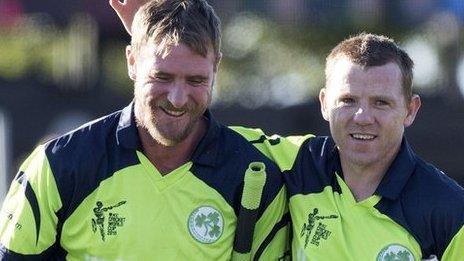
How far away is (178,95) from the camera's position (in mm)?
2652

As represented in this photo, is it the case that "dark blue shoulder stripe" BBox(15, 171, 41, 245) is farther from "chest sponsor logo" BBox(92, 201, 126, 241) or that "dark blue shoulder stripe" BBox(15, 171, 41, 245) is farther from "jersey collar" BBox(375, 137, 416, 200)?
"jersey collar" BBox(375, 137, 416, 200)

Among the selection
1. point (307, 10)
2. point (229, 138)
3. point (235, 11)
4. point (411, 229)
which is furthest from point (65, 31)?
point (411, 229)

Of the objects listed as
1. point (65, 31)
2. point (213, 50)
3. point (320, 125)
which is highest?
point (213, 50)

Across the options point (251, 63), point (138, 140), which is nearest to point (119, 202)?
point (138, 140)

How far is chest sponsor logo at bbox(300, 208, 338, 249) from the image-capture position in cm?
278

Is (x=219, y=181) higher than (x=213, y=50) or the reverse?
the reverse

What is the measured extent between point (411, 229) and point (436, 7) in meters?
2.58

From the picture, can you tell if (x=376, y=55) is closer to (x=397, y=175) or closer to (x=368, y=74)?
(x=368, y=74)

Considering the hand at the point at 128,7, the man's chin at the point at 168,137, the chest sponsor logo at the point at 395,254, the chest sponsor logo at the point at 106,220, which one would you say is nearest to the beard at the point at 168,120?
the man's chin at the point at 168,137

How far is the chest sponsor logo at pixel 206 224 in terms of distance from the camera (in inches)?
109

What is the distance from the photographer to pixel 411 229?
271 cm

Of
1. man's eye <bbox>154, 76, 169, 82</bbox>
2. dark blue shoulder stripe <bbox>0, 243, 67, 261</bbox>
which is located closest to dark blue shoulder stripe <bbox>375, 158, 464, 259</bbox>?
man's eye <bbox>154, 76, 169, 82</bbox>

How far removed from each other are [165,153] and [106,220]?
0.23 m

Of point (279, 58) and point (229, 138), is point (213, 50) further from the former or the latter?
point (279, 58)
